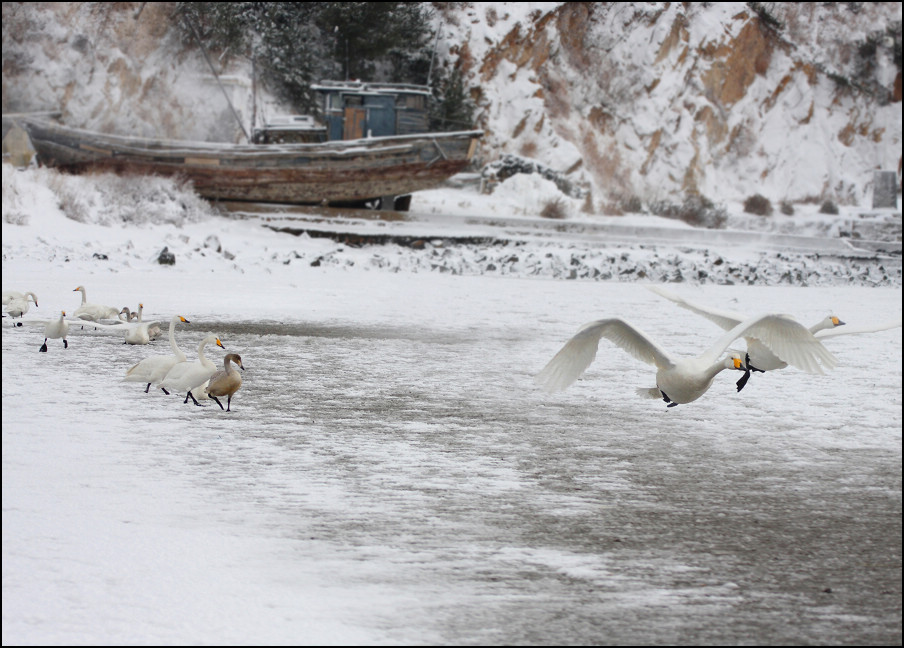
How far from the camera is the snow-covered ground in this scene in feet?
11.3

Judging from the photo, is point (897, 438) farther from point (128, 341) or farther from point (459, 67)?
point (459, 67)

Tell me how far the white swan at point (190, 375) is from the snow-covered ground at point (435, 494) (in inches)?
7.0

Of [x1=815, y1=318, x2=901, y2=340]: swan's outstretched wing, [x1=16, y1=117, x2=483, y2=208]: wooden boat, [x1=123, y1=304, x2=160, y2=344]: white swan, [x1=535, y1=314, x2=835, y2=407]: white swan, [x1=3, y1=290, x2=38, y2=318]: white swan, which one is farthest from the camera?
[x1=16, y1=117, x2=483, y2=208]: wooden boat

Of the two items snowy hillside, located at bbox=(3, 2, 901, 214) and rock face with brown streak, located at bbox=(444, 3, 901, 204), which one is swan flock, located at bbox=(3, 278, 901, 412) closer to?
snowy hillside, located at bbox=(3, 2, 901, 214)

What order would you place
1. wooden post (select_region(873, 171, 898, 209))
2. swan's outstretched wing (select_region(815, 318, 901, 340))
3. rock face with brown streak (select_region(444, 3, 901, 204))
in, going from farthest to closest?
rock face with brown streak (select_region(444, 3, 901, 204))
wooden post (select_region(873, 171, 898, 209))
swan's outstretched wing (select_region(815, 318, 901, 340))

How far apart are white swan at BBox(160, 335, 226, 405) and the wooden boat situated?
1655 cm

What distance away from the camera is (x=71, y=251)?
14.5 meters


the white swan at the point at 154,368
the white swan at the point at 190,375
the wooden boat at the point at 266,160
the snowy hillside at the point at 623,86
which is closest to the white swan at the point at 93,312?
the white swan at the point at 154,368

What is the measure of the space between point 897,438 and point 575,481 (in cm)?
241

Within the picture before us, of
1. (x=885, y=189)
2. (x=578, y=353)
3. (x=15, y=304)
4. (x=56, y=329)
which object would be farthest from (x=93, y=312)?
(x=885, y=189)

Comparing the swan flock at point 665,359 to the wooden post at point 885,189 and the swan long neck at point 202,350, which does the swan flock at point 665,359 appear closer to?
the swan long neck at point 202,350

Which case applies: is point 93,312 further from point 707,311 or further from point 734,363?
point 734,363

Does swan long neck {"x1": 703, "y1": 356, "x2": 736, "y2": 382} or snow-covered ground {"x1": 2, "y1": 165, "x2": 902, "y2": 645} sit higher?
swan long neck {"x1": 703, "y1": 356, "x2": 736, "y2": 382}

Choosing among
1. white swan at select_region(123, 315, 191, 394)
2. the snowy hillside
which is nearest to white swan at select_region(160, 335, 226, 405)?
white swan at select_region(123, 315, 191, 394)
